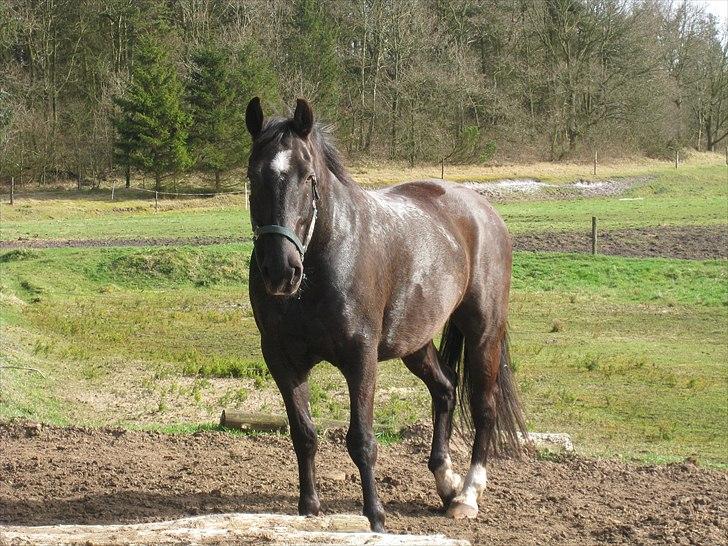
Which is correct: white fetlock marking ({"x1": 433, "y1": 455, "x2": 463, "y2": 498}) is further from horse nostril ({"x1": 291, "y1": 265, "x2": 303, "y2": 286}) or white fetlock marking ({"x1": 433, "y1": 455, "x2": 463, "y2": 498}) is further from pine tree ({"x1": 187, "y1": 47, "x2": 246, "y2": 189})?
pine tree ({"x1": 187, "y1": 47, "x2": 246, "y2": 189})

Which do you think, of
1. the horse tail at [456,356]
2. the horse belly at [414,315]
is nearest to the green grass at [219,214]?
the horse tail at [456,356]

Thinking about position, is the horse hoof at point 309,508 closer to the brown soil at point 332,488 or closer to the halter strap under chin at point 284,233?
the brown soil at point 332,488

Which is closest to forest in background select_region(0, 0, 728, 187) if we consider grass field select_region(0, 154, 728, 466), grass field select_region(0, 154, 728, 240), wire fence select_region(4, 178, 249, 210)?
wire fence select_region(4, 178, 249, 210)

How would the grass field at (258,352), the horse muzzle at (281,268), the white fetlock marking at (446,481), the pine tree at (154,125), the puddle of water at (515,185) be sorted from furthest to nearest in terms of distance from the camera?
the puddle of water at (515,185) → the pine tree at (154,125) → the grass field at (258,352) → the white fetlock marking at (446,481) → the horse muzzle at (281,268)

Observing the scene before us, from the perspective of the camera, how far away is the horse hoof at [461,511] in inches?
247

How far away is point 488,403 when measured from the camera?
7176 mm

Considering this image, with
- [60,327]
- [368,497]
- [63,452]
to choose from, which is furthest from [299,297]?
[60,327]

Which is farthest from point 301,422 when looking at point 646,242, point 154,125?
point 154,125

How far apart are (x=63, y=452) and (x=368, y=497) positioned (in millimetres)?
3046

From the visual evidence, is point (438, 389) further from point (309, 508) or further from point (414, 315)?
point (309, 508)

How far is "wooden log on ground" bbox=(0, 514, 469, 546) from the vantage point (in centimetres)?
374

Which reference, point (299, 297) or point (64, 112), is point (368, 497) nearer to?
point (299, 297)

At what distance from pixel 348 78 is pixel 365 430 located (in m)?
51.8

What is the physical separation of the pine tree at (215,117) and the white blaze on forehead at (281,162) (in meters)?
39.1
